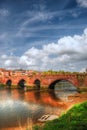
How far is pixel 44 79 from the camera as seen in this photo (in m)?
86.9

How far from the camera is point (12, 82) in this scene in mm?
99562

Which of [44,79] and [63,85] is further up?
[44,79]

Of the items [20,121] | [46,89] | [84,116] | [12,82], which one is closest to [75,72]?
[46,89]

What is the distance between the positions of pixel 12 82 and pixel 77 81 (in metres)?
30.9

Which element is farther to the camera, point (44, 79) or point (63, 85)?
point (63, 85)

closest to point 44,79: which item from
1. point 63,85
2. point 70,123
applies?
point 63,85

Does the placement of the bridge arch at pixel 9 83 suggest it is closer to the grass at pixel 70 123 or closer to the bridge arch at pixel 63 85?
the bridge arch at pixel 63 85

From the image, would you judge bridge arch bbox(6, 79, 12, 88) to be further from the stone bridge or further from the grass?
the grass

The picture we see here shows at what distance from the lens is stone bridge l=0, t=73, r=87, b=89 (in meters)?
78.8

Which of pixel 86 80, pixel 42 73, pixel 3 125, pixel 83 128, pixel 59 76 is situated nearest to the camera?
pixel 83 128

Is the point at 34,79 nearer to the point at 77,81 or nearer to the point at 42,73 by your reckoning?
the point at 42,73

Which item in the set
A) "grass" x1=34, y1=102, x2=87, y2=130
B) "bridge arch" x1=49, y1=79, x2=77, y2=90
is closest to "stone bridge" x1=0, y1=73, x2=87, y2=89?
"bridge arch" x1=49, y1=79, x2=77, y2=90

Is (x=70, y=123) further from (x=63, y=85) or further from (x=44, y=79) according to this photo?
(x=63, y=85)

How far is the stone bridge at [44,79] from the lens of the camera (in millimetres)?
78812
